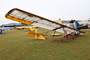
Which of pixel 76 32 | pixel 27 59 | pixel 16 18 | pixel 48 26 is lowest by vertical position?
pixel 27 59

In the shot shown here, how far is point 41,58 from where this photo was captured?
14.4 ft

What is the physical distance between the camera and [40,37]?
1036cm

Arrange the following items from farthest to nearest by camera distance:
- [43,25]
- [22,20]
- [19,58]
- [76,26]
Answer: [76,26] < [43,25] < [22,20] < [19,58]

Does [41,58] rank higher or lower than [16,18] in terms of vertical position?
lower

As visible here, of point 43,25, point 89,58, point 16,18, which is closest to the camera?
point 89,58

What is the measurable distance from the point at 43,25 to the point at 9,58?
15.3 ft

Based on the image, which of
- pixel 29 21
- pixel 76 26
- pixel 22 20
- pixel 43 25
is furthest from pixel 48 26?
pixel 76 26

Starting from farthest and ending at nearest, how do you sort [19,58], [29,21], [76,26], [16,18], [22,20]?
[76,26]
[29,21]
[22,20]
[16,18]
[19,58]

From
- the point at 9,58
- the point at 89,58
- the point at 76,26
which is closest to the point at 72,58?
the point at 89,58

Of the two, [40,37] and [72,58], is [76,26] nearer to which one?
→ [40,37]

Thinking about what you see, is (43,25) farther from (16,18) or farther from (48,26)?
(16,18)

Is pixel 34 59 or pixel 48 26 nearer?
pixel 34 59

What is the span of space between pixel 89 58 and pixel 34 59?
104 inches

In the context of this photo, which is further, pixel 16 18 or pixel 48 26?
pixel 48 26
